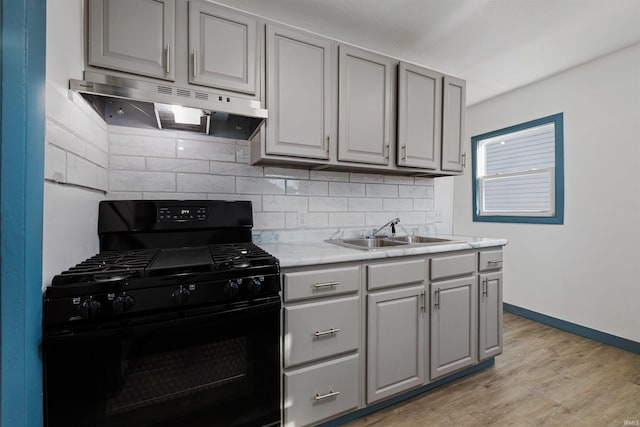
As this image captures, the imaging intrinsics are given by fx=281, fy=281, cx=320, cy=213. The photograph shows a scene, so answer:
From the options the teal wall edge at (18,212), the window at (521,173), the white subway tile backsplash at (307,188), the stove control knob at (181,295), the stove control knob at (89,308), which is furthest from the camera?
the window at (521,173)

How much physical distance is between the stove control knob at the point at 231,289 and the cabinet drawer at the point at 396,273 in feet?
2.46

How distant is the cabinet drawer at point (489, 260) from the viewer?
2039 millimetres

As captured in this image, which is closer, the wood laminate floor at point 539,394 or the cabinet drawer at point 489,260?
the wood laminate floor at point 539,394

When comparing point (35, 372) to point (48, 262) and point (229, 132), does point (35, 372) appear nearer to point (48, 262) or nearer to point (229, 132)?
point (48, 262)

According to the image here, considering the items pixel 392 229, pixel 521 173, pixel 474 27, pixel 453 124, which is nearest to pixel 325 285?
pixel 392 229

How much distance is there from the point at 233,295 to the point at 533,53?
3.06m

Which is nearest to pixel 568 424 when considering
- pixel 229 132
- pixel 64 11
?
pixel 229 132

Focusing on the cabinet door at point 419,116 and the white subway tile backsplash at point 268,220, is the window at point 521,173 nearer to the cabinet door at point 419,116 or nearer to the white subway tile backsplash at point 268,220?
the cabinet door at point 419,116

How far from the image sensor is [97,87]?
113 centimetres

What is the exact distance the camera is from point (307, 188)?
2146 millimetres

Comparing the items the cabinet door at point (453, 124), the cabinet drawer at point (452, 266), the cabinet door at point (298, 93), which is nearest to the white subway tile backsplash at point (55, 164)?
the cabinet door at point (298, 93)

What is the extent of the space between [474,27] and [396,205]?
1.44 metres

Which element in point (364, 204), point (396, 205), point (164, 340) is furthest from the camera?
point (396, 205)

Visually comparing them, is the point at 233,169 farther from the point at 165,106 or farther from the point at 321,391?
the point at 321,391
